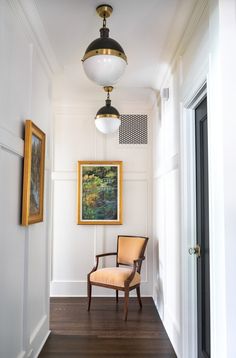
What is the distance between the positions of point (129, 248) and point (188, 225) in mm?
1731

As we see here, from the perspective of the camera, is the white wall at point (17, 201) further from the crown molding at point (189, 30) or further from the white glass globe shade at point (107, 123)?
the crown molding at point (189, 30)

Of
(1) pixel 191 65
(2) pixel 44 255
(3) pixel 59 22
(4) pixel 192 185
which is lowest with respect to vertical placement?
(2) pixel 44 255

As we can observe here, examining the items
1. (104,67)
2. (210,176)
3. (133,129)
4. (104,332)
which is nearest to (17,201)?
(104,67)

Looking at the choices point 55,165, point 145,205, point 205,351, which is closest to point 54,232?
point 55,165

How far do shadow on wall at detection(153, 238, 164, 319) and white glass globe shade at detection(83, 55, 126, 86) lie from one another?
2506 millimetres

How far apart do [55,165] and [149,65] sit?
1974 mm

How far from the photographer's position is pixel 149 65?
318 cm

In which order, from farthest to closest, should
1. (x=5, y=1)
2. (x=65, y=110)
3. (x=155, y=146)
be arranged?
1. (x=65, y=110)
2. (x=155, y=146)
3. (x=5, y=1)

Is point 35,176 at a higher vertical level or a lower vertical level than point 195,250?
higher

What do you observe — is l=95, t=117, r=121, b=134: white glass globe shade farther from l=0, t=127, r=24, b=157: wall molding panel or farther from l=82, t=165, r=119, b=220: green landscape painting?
l=0, t=127, r=24, b=157: wall molding panel

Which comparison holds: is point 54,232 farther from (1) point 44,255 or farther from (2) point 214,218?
(2) point 214,218

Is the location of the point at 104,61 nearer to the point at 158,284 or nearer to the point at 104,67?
the point at 104,67

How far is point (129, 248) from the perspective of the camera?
4043 millimetres

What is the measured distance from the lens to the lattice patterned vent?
4.45 meters
